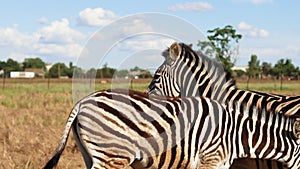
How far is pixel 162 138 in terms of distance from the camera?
4969 mm

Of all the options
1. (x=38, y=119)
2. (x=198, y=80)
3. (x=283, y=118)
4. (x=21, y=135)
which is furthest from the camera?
(x=38, y=119)

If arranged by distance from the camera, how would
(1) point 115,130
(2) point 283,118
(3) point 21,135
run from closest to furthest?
(1) point 115,130
(2) point 283,118
(3) point 21,135

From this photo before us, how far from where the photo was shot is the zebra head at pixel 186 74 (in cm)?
660

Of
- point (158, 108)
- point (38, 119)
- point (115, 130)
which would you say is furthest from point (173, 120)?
point (38, 119)

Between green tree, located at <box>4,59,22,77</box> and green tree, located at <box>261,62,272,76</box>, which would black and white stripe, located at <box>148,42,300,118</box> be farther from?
green tree, located at <box>4,59,22,77</box>

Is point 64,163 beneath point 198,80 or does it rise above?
beneath

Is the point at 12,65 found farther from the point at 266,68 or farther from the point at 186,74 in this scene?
the point at 186,74

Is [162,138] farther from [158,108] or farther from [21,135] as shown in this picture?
[21,135]

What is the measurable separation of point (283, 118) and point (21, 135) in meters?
6.43

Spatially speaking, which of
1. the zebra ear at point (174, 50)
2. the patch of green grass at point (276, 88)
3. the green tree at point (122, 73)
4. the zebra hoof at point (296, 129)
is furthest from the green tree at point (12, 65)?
the zebra hoof at point (296, 129)

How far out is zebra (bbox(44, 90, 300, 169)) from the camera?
483cm

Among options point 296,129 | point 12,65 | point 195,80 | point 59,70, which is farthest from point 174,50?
point 12,65

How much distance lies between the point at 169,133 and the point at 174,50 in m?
2.17

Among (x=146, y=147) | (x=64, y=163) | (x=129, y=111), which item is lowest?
(x=64, y=163)
